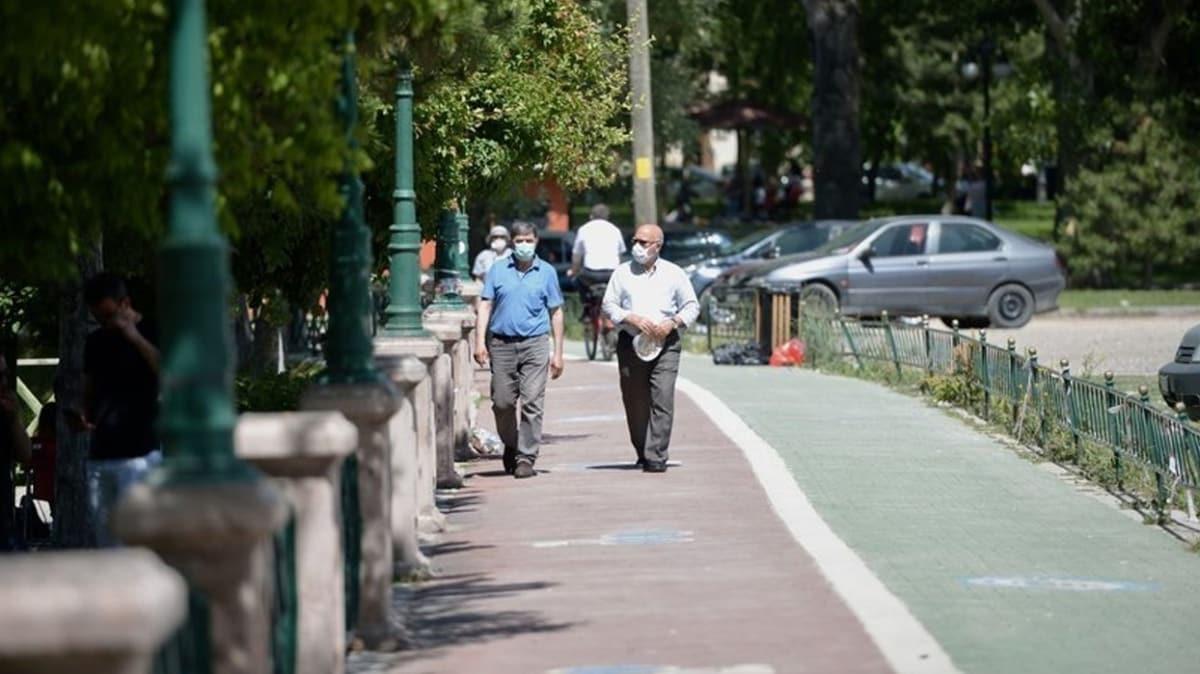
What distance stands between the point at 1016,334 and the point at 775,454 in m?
16.7

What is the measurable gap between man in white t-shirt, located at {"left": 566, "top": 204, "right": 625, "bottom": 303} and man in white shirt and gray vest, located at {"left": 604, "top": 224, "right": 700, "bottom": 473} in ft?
39.2

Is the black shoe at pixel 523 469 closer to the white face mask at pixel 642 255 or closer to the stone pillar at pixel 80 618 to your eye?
the white face mask at pixel 642 255

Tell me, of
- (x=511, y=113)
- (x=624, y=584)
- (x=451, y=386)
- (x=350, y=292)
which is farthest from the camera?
(x=511, y=113)

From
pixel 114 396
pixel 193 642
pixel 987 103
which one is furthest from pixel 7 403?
pixel 987 103

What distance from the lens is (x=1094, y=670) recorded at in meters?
10.1

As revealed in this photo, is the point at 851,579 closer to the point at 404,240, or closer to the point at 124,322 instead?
the point at 124,322

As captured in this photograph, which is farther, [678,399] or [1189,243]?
[1189,243]

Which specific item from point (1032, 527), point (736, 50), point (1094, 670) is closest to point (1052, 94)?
point (736, 50)

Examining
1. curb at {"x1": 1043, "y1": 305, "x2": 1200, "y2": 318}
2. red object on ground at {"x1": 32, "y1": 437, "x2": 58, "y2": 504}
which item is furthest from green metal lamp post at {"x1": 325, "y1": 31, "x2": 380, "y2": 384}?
curb at {"x1": 1043, "y1": 305, "x2": 1200, "y2": 318}

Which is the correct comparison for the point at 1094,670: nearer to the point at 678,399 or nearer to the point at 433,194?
the point at 433,194

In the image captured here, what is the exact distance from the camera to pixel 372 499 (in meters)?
10.7

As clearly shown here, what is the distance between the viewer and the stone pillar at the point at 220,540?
22.0ft

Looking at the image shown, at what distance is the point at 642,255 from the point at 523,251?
0.91 meters

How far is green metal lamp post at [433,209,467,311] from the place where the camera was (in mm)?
20844
